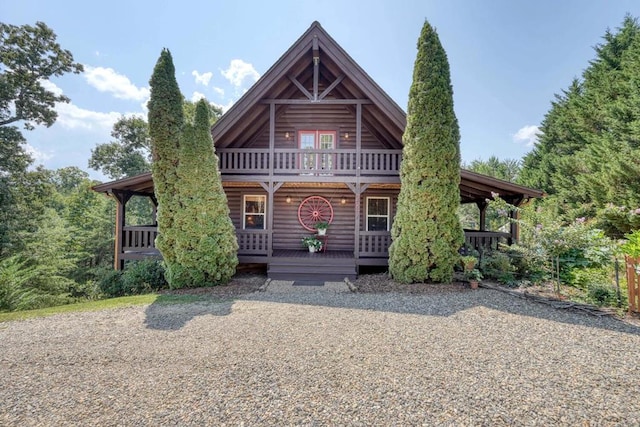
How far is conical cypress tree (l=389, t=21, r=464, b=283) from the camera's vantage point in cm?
735

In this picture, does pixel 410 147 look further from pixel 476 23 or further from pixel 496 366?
pixel 476 23

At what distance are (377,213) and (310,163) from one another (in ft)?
12.0

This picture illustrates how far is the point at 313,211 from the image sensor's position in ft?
36.6

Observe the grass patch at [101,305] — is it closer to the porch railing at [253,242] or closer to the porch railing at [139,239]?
the porch railing at [253,242]

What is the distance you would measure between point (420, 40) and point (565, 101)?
27.3 metres

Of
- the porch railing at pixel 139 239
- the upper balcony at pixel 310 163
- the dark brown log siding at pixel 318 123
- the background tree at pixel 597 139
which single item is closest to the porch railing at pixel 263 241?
the porch railing at pixel 139 239

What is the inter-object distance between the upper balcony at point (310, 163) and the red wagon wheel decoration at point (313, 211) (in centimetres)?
209

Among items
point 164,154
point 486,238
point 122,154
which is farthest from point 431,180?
point 122,154

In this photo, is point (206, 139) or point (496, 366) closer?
point (496, 366)

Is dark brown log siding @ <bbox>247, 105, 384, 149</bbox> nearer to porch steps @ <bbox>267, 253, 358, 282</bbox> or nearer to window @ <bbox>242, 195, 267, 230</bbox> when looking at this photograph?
window @ <bbox>242, 195, 267, 230</bbox>

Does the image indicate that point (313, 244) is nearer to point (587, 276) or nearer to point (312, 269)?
point (312, 269)

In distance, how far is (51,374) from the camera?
123 inches

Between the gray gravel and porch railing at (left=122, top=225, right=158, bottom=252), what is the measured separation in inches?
174

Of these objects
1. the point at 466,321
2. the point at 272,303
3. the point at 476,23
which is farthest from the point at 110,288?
the point at 476,23
